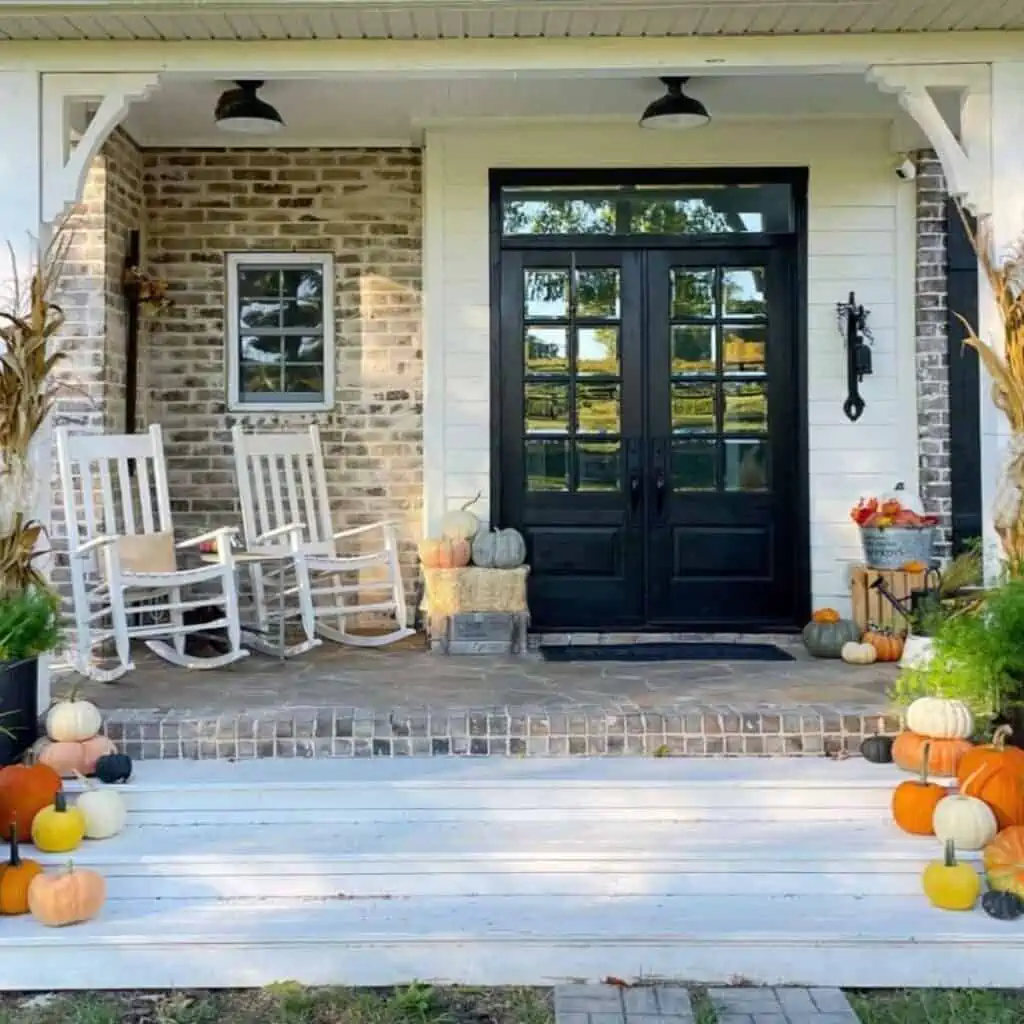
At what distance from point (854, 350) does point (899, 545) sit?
0.96 metres

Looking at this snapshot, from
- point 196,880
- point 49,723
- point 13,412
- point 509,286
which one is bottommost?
point 196,880

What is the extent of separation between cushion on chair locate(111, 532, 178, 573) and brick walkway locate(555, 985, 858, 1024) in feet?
9.44

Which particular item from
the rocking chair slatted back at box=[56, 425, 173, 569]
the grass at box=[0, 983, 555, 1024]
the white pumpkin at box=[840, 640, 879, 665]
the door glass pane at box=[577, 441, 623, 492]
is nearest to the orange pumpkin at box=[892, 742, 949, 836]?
the grass at box=[0, 983, 555, 1024]

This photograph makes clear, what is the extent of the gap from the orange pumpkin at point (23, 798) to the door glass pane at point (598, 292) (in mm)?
3356

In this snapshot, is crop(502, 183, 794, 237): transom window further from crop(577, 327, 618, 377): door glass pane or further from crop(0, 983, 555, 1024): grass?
crop(0, 983, 555, 1024): grass

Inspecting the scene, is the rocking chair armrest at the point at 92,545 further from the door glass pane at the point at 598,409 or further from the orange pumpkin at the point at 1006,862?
the orange pumpkin at the point at 1006,862

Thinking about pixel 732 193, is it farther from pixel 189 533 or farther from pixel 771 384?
pixel 189 533

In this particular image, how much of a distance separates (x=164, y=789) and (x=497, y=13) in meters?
2.54

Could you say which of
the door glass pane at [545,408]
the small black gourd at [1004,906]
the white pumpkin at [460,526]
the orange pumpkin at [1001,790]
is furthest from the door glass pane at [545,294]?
the small black gourd at [1004,906]

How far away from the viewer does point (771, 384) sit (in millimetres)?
5887

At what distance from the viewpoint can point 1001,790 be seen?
341 centimetres

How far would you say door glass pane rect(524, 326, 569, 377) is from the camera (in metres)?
5.88

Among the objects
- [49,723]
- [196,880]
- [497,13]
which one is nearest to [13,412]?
[49,723]

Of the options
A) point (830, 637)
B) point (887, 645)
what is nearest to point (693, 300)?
point (830, 637)
